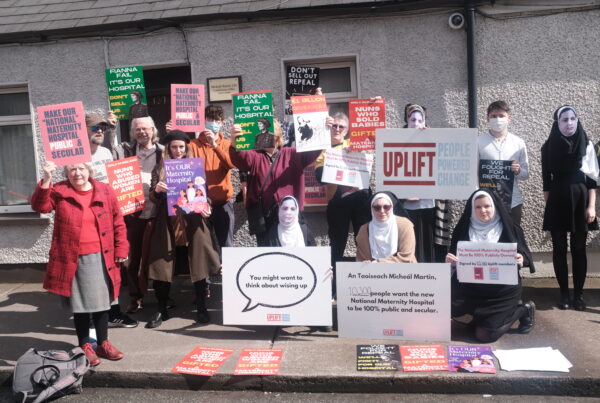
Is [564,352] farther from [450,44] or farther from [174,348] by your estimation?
[450,44]

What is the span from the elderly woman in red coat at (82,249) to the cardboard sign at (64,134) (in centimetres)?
13

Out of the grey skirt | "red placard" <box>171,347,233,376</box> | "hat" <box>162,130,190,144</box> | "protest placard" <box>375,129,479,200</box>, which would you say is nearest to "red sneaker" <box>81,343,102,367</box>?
the grey skirt

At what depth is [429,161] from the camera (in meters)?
4.90

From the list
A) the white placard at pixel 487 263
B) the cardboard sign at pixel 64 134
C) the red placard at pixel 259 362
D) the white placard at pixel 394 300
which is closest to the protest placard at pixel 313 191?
the white placard at pixel 394 300

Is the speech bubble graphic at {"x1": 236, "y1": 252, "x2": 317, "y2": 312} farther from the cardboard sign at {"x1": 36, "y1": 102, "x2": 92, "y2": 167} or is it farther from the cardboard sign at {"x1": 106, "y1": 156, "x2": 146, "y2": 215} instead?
the cardboard sign at {"x1": 36, "y1": 102, "x2": 92, "y2": 167}

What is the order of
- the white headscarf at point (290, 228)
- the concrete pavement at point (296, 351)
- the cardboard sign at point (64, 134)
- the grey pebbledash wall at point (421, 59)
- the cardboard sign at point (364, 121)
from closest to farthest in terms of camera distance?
the concrete pavement at point (296, 351) < the cardboard sign at point (64, 134) < the white headscarf at point (290, 228) < the cardboard sign at point (364, 121) < the grey pebbledash wall at point (421, 59)

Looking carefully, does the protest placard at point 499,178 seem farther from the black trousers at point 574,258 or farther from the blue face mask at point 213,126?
the blue face mask at point 213,126

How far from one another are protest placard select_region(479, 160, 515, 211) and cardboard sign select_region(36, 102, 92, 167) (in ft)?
11.6

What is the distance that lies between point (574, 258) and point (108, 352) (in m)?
4.39

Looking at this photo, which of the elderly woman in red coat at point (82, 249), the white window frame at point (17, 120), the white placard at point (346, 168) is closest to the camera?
the elderly woman in red coat at point (82, 249)

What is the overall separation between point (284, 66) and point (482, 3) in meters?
2.35

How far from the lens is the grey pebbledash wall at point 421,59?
237 inches

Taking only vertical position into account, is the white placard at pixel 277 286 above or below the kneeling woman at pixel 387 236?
below

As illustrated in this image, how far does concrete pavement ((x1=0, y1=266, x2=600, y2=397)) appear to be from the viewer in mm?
3801
